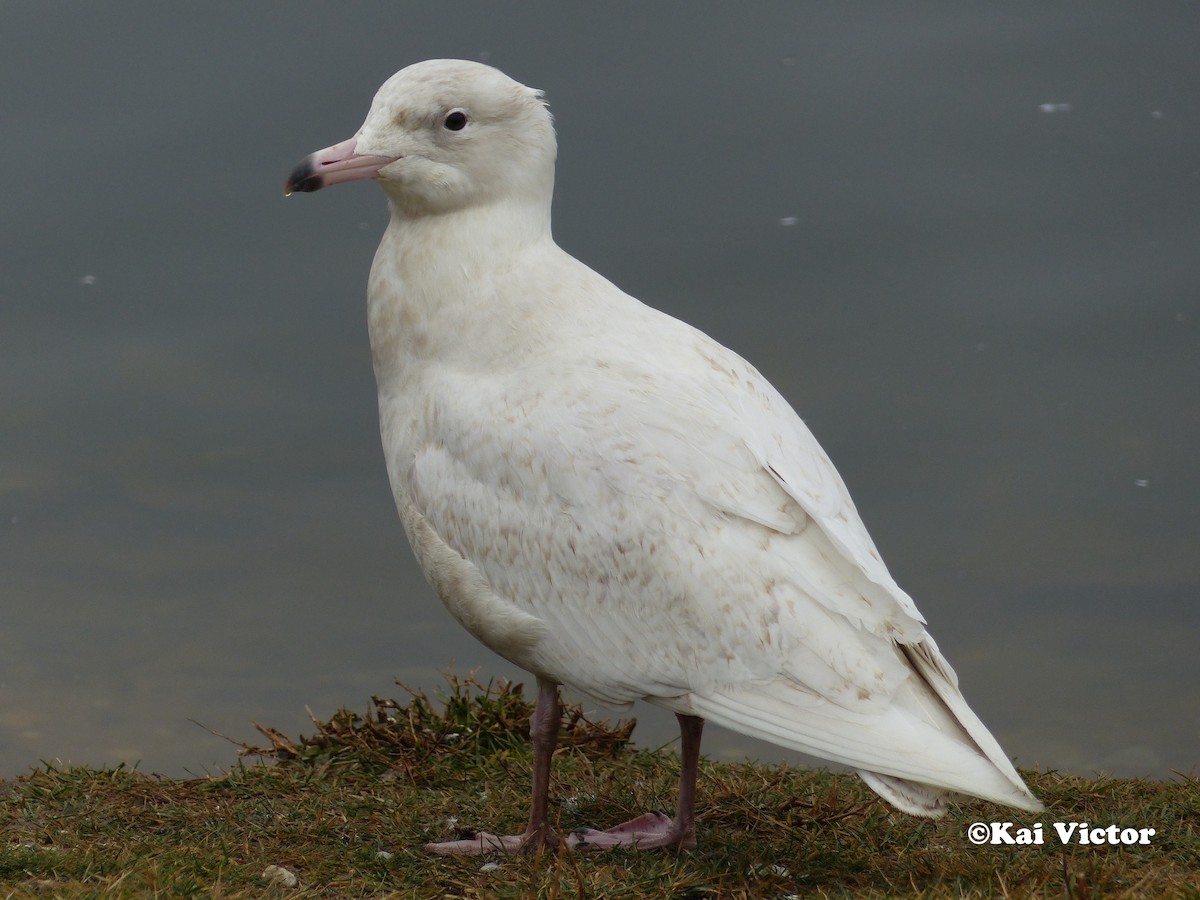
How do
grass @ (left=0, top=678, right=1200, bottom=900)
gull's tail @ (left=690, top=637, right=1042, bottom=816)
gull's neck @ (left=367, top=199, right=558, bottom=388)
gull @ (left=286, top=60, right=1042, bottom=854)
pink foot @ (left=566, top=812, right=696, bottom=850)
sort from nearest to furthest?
gull's tail @ (left=690, top=637, right=1042, bottom=816) → gull @ (left=286, top=60, right=1042, bottom=854) → grass @ (left=0, top=678, right=1200, bottom=900) → gull's neck @ (left=367, top=199, right=558, bottom=388) → pink foot @ (left=566, top=812, right=696, bottom=850)

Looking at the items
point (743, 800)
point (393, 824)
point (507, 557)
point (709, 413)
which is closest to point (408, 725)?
point (393, 824)

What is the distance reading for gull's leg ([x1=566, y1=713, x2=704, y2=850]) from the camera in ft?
18.5

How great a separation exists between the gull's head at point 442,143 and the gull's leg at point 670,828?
2163 millimetres

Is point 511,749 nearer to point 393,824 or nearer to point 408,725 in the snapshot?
point 408,725

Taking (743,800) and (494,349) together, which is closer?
(494,349)

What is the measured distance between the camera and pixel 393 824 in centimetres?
596

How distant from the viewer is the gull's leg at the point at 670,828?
5641 mm

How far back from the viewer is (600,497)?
195 inches

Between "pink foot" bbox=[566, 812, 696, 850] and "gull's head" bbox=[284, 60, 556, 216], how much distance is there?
242 centimetres

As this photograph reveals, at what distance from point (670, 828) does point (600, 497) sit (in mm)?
1501

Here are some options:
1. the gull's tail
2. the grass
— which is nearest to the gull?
the gull's tail

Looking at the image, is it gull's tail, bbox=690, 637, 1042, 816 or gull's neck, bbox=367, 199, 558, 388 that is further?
gull's neck, bbox=367, 199, 558, 388

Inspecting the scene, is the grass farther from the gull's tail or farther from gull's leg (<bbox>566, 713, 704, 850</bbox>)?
the gull's tail

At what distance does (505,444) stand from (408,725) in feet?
8.43
